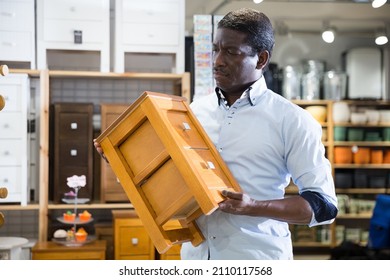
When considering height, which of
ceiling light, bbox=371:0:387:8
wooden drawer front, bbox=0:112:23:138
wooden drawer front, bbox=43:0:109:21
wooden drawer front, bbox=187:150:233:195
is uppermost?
wooden drawer front, bbox=43:0:109:21

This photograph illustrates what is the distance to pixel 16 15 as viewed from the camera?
8.55ft

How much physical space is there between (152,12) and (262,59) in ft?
4.59

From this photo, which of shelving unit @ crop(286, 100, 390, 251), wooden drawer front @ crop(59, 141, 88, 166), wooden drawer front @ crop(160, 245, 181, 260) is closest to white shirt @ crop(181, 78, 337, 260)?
wooden drawer front @ crop(160, 245, 181, 260)

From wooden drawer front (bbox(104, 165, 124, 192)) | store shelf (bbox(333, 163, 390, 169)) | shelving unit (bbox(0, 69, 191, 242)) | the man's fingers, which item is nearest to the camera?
the man's fingers

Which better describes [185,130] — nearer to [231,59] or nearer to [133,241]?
[231,59]

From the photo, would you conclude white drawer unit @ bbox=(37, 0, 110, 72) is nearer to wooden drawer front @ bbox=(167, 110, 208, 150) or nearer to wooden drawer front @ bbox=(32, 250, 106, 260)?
wooden drawer front @ bbox=(32, 250, 106, 260)

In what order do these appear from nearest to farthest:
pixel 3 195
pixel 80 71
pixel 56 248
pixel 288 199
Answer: pixel 288 199 < pixel 3 195 < pixel 56 248 < pixel 80 71

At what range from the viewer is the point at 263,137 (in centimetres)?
135

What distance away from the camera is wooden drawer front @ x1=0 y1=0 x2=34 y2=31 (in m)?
2.58

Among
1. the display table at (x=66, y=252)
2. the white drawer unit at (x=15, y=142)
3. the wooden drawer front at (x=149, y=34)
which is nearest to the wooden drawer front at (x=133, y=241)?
the display table at (x=66, y=252)

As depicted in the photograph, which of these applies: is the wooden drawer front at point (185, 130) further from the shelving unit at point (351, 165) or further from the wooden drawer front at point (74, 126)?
the shelving unit at point (351, 165)
